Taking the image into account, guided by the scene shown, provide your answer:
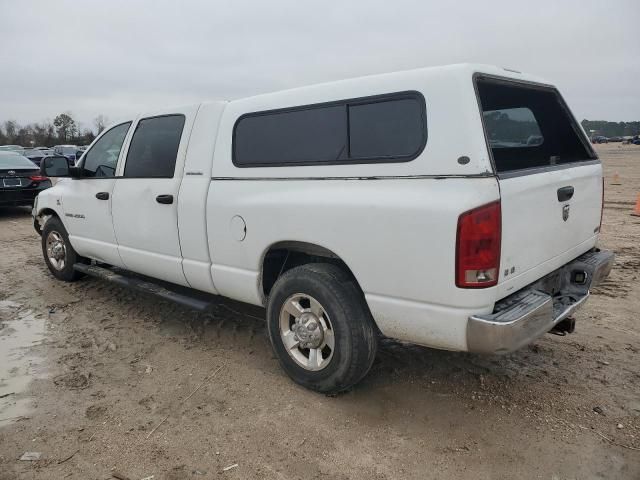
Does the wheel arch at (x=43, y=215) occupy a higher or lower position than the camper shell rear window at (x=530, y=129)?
lower

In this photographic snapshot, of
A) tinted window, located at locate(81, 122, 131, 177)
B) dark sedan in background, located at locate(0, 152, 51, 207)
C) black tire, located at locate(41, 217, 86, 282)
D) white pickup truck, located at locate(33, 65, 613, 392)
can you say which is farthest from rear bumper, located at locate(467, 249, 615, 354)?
dark sedan in background, located at locate(0, 152, 51, 207)

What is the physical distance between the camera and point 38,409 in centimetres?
330

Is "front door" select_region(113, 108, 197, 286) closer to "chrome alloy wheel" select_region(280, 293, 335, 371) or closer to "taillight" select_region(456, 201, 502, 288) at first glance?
"chrome alloy wheel" select_region(280, 293, 335, 371)

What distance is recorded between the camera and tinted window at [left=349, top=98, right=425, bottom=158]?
284 cm

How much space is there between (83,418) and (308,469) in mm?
1528

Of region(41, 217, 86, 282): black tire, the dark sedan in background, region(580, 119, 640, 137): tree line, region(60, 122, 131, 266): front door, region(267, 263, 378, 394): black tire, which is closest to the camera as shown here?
region(267, 263, 378, 394): black tire

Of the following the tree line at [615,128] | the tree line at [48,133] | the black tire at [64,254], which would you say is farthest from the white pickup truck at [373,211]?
the tree line at [615,128]

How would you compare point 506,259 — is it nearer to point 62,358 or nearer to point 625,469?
point 625,469

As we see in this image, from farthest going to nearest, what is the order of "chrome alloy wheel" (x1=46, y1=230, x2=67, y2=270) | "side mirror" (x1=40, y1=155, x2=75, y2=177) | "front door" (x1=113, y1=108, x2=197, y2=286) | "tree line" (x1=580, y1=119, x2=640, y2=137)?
"tree line" (x1=580, y1=119, x2=640, y2=137) → "chrome alloy wheel" (x1=46, y1=230, x2=67, y2=270) → "side mirror" (x1=40, y1=155, x2=75, y2=177) → "front door" (x1=113, y1=108, x2=197, y2=286)

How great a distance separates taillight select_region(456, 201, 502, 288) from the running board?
2.24 meters

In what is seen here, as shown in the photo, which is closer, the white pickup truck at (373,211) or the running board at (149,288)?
the white pickup truck at (373,211)

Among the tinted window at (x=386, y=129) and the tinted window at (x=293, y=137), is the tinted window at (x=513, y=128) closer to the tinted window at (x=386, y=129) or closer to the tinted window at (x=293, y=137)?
the tinted window at (x=386, y=129)

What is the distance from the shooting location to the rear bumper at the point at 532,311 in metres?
2.61

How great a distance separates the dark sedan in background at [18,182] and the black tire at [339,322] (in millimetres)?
9601
